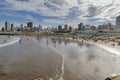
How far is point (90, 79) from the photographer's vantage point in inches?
547

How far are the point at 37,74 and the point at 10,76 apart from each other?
227cm

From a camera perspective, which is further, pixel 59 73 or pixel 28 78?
pixel 59 73

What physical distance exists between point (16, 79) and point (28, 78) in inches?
36.6

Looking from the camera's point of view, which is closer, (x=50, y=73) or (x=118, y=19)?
(x=50, y=73)

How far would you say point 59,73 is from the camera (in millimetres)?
15641

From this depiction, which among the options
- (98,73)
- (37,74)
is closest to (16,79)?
(37,74)

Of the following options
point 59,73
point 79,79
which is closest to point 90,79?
point 79,79

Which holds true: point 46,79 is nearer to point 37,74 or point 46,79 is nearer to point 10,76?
point 37,74

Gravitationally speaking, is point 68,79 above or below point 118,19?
below

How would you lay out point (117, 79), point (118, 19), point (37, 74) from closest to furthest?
point (117, 79) < point (37, 74) < point (118, 19)

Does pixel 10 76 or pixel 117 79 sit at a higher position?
pixel 117 79

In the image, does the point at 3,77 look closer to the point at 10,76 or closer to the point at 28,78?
the point at 10,76

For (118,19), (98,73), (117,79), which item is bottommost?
(98,73)

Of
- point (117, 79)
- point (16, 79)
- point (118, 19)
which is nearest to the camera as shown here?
point (117, 79)
